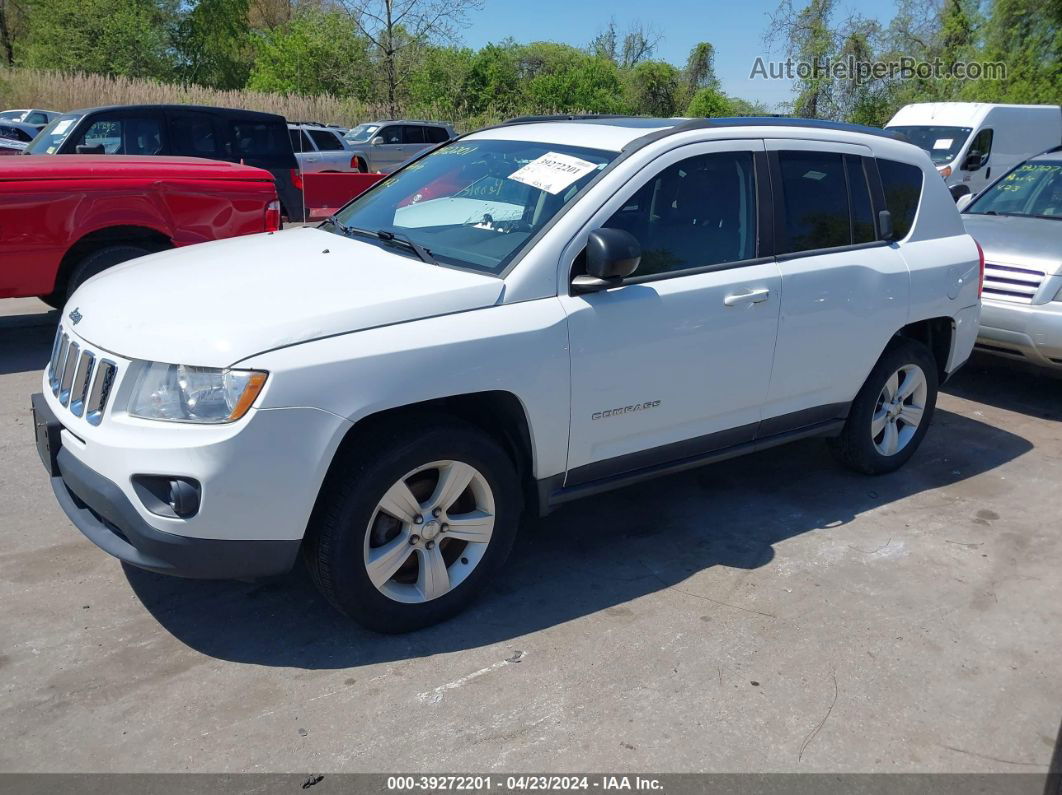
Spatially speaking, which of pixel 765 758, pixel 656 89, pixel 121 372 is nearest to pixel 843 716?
pixel 765 758

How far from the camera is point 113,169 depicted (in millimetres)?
6895

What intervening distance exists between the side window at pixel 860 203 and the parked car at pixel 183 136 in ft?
22.8

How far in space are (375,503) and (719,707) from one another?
1380 mm

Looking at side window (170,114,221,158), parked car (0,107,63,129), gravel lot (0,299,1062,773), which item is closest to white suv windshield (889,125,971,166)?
side window (170,114,221,158)

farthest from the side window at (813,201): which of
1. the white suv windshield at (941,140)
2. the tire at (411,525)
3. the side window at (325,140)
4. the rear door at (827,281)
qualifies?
the side window at (325,140)

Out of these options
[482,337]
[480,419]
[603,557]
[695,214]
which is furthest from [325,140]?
[482,337]

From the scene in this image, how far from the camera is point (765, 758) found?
9.62 feet

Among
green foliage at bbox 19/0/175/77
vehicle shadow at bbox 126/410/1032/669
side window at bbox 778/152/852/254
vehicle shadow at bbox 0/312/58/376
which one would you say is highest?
green foliage at bbox 19/0/175/77

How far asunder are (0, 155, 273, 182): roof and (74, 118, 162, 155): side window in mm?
2198

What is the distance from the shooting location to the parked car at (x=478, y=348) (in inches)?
119

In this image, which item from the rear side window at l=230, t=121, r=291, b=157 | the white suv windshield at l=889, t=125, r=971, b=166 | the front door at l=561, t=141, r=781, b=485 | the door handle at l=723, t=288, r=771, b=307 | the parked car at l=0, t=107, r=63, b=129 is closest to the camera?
the front door at l=561, t=141, r=781, b=485

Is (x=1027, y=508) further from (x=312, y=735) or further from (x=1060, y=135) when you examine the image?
(x=1060, y=135)

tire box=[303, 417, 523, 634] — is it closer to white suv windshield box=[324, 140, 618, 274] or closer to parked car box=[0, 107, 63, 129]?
white suv windshield box=[324, 140, 618, 274]

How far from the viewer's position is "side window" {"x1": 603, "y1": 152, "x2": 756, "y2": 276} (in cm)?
393
